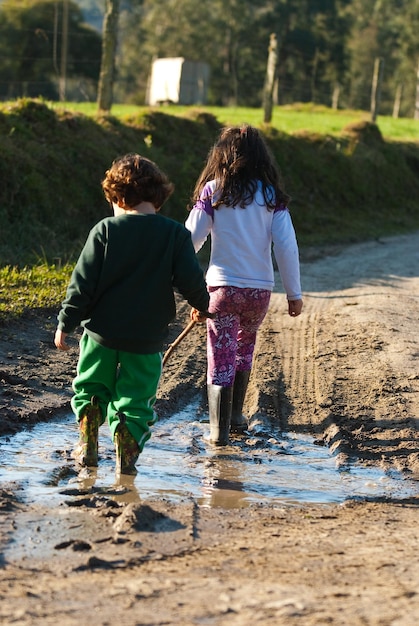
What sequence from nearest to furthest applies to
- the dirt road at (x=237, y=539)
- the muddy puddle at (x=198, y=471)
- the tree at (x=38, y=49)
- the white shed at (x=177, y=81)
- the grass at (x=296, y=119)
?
the dirt road at (x=237, y=539) < the muddy puddle at (x=198, y=471) < the grass at (x=296, y=119) < the tree at (x=38, y=49) < the white shed at (x=177, y=81)

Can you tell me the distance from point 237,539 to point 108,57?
44.7 feet

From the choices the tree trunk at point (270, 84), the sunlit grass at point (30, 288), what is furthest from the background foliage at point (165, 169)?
the tree trunk at point (270, 84)

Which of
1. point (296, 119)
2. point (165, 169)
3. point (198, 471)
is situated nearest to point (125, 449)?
point (198, 471)

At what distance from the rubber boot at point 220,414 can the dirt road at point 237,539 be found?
61 cm

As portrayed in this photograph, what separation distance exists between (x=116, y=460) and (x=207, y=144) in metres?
12.7

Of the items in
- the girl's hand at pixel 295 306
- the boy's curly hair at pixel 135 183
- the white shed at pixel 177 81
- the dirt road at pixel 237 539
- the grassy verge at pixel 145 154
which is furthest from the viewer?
the white shed at pixel 177 81

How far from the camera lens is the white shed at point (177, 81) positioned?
3850cm

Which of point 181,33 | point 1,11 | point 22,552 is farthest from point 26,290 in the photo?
point 181,33

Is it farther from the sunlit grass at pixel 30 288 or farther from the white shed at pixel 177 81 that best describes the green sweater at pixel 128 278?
the white shed at pixel 177 81

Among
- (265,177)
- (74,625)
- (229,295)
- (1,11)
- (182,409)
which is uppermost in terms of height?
(1,11)

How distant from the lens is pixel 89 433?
474cm

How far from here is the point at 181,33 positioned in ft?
198

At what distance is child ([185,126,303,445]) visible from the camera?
5402 millimetres

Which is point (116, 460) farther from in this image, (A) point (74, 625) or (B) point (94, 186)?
(B) point (94, 186)
